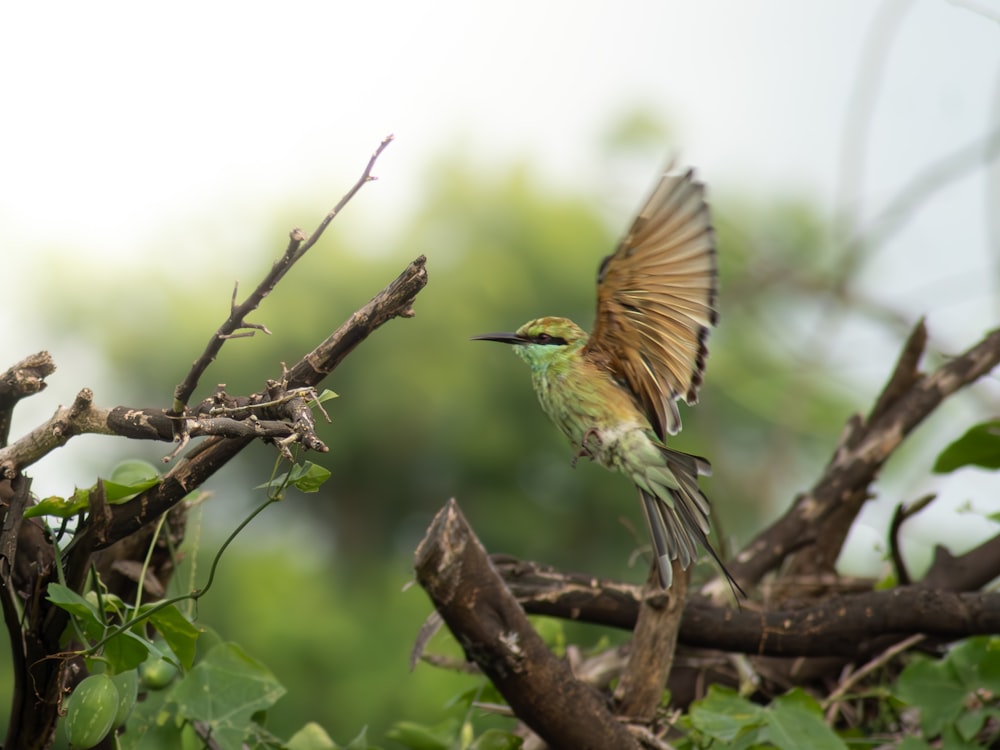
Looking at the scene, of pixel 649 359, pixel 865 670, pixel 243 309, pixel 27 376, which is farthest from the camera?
pixel 865 670

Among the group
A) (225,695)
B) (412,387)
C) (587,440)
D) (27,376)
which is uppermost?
(27,376)

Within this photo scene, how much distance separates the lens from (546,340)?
1163mm

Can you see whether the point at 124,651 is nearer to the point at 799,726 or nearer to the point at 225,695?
the point at 225,695

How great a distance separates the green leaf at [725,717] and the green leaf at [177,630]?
470mm

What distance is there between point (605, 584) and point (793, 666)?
29 centimetres

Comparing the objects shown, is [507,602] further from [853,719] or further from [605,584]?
[853,719]

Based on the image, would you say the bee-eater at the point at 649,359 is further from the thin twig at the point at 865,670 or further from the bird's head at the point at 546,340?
the thin twig at the point at 865,670

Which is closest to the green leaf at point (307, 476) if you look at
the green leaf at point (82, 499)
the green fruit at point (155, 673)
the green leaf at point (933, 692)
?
the green leaf at point (82, 499)

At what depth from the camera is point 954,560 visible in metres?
1.35

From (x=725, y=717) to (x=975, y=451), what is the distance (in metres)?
0.54

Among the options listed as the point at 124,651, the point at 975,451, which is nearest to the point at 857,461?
the point at 975,451

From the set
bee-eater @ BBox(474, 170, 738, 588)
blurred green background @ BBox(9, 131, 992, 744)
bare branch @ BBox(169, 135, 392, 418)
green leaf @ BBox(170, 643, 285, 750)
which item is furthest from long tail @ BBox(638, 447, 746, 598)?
blurred green background @ BBox(9, 131, 992, 744)

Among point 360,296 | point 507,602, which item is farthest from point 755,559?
point 360,296

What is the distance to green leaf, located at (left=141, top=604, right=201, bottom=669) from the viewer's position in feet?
2.86
